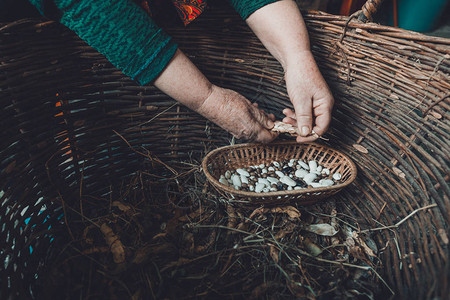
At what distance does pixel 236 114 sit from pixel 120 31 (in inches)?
14.3

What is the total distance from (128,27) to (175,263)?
0.59 meters

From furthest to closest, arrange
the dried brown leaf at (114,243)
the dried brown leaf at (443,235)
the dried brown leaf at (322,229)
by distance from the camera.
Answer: the dried brown leaf at (322,229)
the dried brown leaf at (114,243)
the dried brown leaf at (443,235)

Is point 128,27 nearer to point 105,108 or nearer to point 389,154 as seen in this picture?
point 105,108

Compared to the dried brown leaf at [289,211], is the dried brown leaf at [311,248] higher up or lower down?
lower down

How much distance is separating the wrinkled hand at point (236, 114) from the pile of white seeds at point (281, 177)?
0.13m

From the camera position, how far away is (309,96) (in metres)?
0.84

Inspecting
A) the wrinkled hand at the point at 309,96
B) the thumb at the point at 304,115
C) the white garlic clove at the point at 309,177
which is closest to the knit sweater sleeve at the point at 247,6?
Answer: the wrinkled hand at the point at 309,96

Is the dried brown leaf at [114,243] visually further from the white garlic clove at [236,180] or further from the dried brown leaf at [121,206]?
the white garlic clove at [236,180]

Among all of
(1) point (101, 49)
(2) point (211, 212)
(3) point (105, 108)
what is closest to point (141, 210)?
(2) point (211, 212)

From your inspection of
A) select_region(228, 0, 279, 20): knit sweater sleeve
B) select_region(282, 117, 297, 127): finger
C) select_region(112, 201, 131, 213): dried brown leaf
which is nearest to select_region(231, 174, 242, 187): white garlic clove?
select_region(282, 117, 297, 127): finger

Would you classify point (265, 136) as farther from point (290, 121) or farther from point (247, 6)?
point (247, 6)

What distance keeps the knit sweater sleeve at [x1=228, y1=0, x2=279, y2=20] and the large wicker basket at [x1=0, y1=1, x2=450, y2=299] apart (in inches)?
2.4

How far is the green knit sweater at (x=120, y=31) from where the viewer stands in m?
0.70

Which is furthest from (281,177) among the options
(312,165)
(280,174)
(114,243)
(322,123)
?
(114,243)
